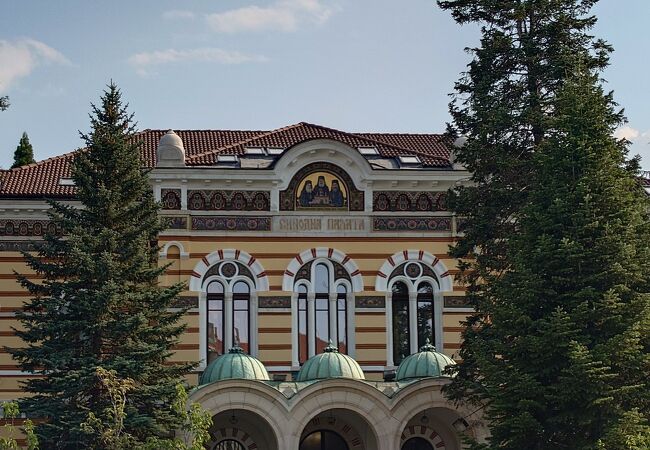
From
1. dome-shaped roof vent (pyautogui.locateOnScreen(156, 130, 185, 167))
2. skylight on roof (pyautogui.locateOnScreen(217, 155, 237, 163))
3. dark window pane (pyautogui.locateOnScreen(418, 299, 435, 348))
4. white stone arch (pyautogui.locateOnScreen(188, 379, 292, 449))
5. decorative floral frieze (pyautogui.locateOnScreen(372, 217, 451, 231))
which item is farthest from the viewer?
skylight on roof (pyautogui.locateOnScreen(217, 155, 237, 163))

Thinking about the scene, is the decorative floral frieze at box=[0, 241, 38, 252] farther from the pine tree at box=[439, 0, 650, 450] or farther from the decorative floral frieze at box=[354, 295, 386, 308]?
the pine tree at box=[439, 0, 650, 450]

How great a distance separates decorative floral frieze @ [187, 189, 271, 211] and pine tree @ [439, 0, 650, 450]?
24.7ft

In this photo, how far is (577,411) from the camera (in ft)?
Answer: 85.3

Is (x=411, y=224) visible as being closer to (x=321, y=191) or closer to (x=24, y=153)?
(x=321, y=191)

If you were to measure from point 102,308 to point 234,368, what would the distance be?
15.6ft

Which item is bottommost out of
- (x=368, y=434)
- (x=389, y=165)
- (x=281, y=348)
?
(x=368, y=434)

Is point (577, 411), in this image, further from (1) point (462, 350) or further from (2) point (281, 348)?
(2) point (281, 348)

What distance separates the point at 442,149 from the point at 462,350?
1281 cm

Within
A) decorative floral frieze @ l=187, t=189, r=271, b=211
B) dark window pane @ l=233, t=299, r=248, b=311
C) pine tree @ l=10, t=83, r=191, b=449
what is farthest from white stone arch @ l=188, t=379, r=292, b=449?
decorative floral frieze @ l=187, t=189, r=271, b=211

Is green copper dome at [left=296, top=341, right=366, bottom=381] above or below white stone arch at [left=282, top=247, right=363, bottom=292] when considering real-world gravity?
below

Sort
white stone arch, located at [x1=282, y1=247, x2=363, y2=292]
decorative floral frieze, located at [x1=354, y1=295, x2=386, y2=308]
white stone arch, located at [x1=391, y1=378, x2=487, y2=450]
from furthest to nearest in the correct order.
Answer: decorative floral frieze, located at [x1=354, y1=295, x2=386, y2=308] < white stone arch, located at [x1=282, y1=247, x2=363, y2=292] < white stone arch, located at [x1=391, y1=378, x2=487, y2=450]

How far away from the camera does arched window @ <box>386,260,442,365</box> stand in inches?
1447

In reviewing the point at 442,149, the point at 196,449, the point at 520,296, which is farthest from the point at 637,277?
the point at 442,149

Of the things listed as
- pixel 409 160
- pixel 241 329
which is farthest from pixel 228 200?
pixel 409 160
